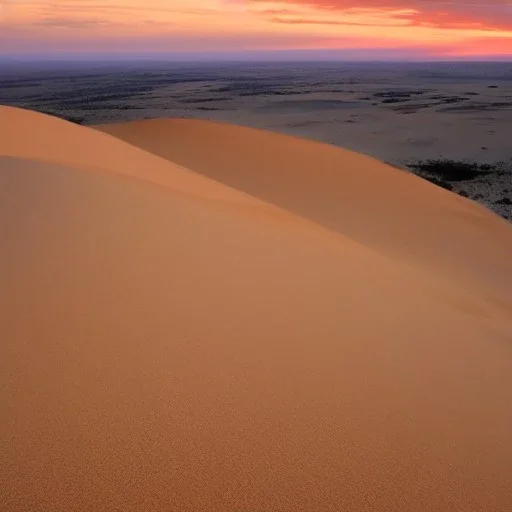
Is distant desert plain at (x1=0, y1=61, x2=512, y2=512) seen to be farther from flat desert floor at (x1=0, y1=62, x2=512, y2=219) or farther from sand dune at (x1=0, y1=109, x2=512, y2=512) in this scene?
flat desert floor at (x1=0, y1=62, x2=512, y2=219)

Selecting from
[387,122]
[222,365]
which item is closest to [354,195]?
[222,365]

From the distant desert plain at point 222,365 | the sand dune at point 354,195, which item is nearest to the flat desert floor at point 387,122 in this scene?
the sand dune at point 354,195

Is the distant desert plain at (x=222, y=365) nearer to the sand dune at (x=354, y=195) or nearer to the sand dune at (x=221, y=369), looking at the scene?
the sand dune at (x=221, y=369)

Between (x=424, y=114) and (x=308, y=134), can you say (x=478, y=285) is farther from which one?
(x=424, y=114)

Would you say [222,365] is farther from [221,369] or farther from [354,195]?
[354,195]

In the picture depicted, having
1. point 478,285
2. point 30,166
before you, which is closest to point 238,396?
point 30,166

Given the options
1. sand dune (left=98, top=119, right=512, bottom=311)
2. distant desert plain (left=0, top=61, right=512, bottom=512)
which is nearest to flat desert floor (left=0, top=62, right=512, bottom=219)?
sand dune (left=98, top=119, right=512, bottom=311)

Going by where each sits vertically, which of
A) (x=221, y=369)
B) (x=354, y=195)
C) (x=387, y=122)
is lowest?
(x=354, y=195)
